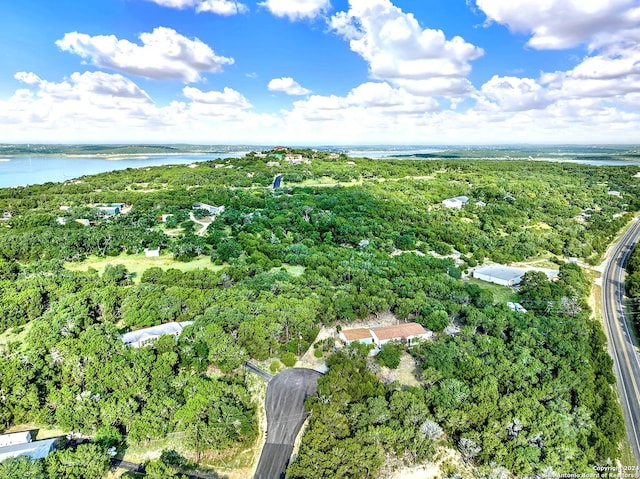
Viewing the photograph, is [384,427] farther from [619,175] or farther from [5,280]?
[619,175]

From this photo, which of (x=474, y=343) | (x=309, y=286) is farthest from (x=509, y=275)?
(x=309, y=286)

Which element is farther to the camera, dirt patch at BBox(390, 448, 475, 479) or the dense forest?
the dense forest

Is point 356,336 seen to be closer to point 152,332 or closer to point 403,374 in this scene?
point 403,374

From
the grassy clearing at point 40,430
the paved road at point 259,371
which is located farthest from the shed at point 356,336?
the grassy clearing at point 40,430

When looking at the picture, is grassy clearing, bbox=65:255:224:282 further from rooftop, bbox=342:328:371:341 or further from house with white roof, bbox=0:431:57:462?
house with white roof, bbox=0:431:57:462

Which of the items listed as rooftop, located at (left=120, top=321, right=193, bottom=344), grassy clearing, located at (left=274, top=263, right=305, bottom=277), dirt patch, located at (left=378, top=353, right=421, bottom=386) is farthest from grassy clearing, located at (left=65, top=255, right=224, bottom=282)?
dirt patch, located at (left=378, top=353, right=421, bottom=386)

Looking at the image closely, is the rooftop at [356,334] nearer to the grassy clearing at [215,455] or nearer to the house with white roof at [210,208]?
the grassy clearing at [215,455]
